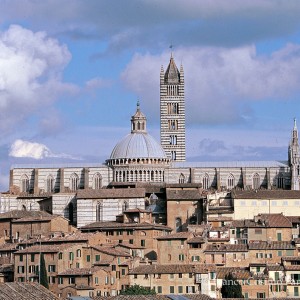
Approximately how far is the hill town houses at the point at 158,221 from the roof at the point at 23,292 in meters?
0.32

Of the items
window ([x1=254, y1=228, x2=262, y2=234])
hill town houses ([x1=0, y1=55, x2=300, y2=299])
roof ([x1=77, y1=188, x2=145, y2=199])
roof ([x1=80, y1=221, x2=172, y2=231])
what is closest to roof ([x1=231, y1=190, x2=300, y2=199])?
hill town houses ([x1=0, y1=55, x2=300, y2=299])

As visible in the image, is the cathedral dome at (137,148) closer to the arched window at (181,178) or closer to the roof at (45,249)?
the arched window at (181,178)

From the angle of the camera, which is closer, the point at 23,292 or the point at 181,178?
the point at 23,292

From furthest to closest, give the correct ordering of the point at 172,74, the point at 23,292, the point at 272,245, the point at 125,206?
the point at 172,74 → the point at 125,206 → the point at 272,245 → the point at 23,292

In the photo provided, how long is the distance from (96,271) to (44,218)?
18.8m

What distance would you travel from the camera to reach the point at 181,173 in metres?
106

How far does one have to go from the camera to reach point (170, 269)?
2751 inches

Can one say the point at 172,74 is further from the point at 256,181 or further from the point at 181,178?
the point at 256,181

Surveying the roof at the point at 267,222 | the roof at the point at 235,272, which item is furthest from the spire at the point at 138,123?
the roof at the point at 235,272

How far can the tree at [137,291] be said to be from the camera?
63938 millimetres

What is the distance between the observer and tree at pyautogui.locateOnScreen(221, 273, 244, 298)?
65.5 m

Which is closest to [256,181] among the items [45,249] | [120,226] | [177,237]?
[120,226]

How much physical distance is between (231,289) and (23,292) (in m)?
24.0

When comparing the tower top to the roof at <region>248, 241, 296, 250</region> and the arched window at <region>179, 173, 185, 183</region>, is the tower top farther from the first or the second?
the roof at <region>248, 241, 296, 250</region>
